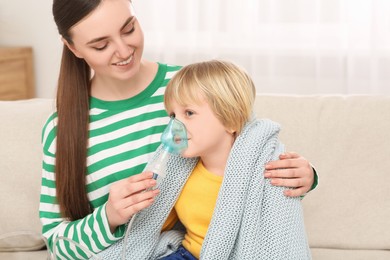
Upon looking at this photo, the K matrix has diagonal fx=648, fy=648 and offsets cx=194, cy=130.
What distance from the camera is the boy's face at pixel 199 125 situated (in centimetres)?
148

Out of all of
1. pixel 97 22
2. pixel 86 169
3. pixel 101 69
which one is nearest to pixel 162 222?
pixel 86 169

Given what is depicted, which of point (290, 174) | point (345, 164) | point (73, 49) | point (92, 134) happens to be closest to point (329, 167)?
point (345, 164)

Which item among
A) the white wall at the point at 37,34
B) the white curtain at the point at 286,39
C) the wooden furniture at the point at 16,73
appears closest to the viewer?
the white curtain at the point at 286,39

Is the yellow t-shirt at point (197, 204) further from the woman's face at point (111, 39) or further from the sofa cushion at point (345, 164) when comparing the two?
the sofa cushion at point (345, 164)

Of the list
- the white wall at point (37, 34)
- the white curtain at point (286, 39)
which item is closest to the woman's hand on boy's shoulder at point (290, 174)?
the white curtain at point (286, 39)

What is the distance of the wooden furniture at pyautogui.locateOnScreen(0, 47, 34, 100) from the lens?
3.80 meters

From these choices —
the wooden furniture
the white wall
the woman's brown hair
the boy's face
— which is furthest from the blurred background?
the boy's face

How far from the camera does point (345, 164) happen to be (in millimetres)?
1942

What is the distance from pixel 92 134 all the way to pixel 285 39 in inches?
75.8

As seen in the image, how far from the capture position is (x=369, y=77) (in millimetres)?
3330

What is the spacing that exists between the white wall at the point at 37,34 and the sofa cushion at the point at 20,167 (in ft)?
6.51

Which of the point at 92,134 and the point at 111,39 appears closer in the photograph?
the point at 111,39

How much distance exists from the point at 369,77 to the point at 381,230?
5.22 feet

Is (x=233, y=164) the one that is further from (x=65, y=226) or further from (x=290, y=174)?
(x=65, y=226)
